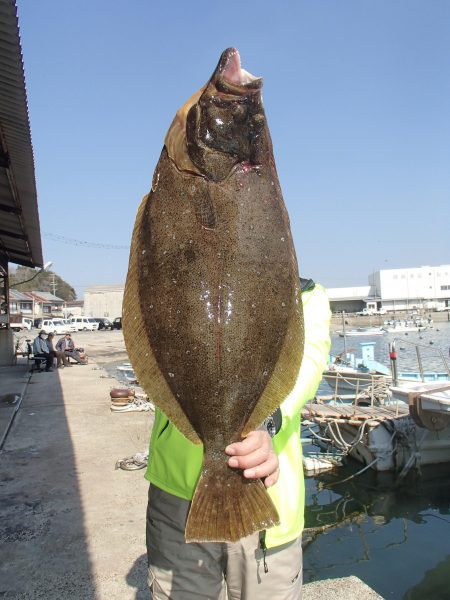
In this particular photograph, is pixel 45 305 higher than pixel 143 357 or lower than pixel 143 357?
higher

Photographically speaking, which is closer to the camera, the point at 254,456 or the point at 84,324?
the point at 254,456

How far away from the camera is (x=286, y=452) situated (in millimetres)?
1932

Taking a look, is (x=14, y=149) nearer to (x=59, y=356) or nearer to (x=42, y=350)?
(x=42, y=350)

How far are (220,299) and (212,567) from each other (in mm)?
1119

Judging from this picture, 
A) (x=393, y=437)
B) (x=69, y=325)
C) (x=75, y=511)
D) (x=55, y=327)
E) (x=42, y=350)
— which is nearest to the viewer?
(x=75, y=511)

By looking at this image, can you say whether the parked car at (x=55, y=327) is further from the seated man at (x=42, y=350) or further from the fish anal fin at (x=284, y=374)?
the fish anal fin at (x=284, y=374)

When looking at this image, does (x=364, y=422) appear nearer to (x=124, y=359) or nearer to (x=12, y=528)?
(x=12, y=528)

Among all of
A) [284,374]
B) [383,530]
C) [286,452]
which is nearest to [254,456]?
[284,374]

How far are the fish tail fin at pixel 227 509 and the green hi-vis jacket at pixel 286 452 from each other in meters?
0.23

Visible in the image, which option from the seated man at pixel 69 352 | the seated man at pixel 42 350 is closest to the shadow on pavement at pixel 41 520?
the seated man at pixel 42 350

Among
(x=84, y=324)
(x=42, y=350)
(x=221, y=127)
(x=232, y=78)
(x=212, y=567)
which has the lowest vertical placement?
(x=212, y=567)

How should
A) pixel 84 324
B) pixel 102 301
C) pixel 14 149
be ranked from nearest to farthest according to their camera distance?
pixel 14 149, pixel 84 324, pixel 102 301

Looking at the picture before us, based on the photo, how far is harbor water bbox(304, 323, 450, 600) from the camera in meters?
6.30

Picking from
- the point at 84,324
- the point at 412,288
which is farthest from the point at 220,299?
the point at 412,288
